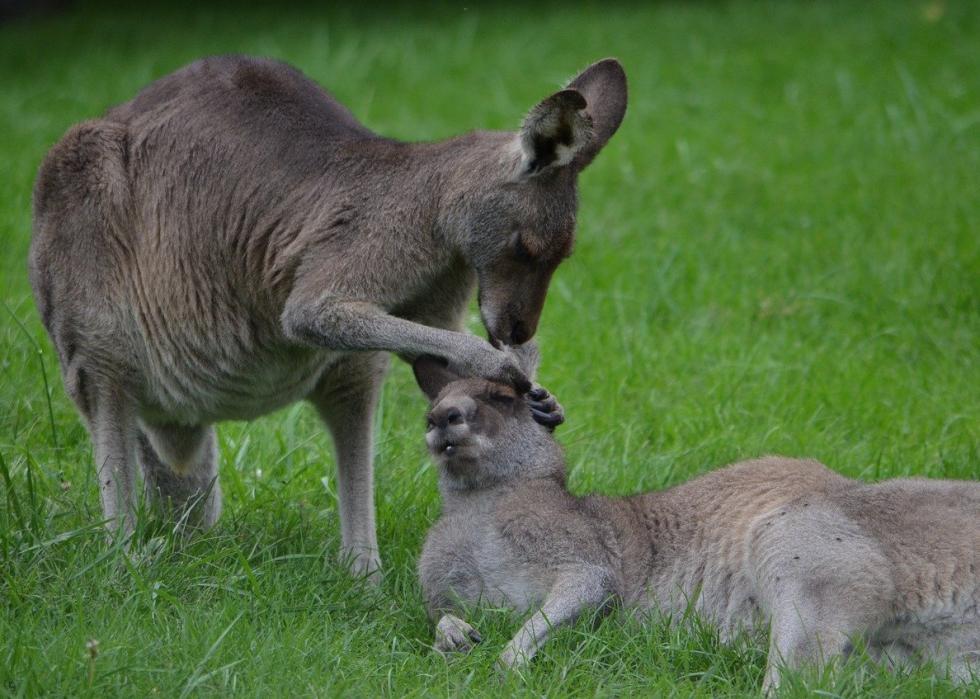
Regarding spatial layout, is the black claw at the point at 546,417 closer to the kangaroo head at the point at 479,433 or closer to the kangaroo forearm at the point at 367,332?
the kangaroo head at the point at 479,433

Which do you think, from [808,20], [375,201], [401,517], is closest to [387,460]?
[401,517]

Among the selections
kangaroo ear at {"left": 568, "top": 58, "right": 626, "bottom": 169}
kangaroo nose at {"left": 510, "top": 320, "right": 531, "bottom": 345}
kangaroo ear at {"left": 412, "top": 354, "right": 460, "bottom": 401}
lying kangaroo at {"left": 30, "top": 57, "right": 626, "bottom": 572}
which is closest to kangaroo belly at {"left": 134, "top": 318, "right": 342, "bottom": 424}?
lying kangaroo at {"left": 30, "top": 57, "right": 626, "bottom": 572}

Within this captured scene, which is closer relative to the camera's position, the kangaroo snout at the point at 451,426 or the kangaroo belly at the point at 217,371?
the kangaroo snout at the point at 451,426

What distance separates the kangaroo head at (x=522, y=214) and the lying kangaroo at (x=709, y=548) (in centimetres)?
30

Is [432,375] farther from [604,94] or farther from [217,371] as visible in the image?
[604,94]

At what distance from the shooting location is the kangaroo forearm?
14.7 ft

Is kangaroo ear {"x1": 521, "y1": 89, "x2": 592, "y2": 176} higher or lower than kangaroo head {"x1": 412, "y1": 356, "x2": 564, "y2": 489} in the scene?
higher

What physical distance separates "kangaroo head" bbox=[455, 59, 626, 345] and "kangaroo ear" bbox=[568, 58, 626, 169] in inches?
4.7

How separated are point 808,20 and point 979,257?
247 inches

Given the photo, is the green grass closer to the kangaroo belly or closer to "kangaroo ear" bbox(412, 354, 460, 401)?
the kangaroo belly

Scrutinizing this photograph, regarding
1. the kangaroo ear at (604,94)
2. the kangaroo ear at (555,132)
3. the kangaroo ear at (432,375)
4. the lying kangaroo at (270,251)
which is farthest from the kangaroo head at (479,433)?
the kangaroo ear at (604,94)

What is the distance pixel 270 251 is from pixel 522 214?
911 millimetres

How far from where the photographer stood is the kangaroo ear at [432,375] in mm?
4660

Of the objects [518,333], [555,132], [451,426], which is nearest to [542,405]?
[518,333]
